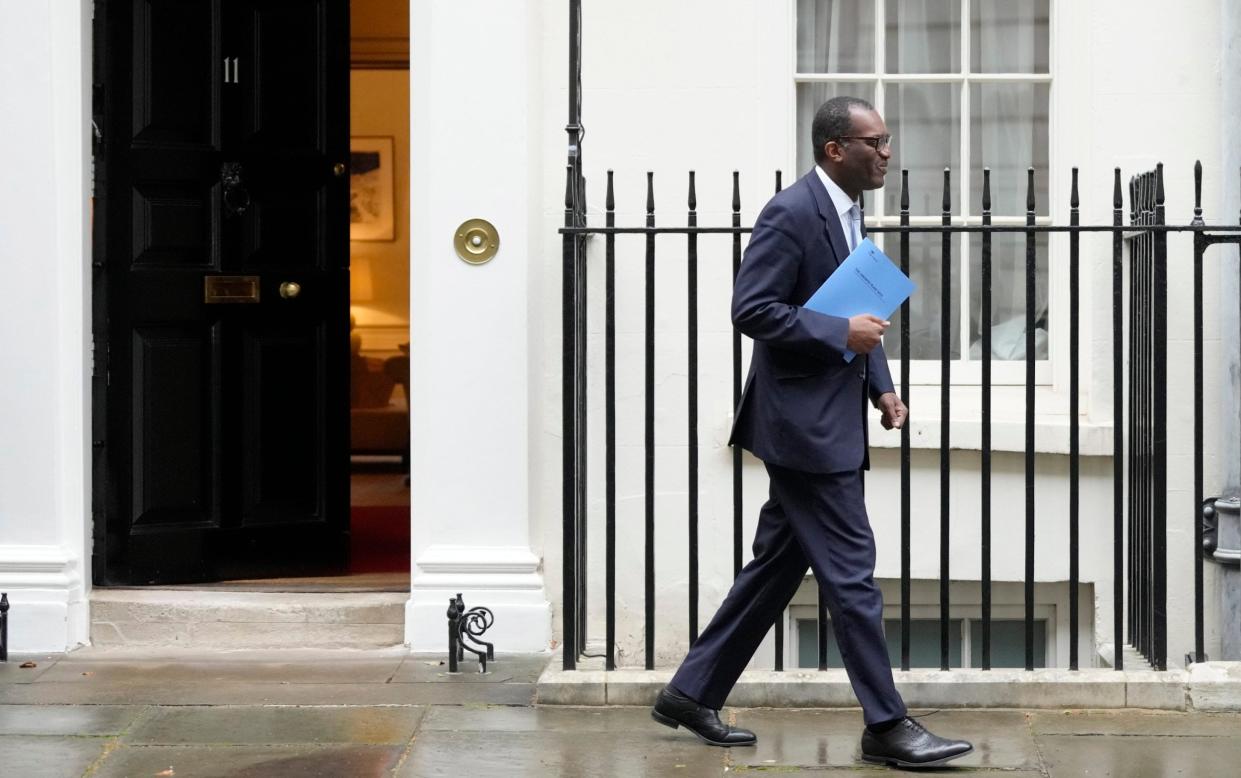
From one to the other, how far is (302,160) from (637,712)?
2958 mm

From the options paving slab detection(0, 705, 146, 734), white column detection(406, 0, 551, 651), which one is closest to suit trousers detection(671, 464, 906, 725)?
white column detection(406, 0, 551, 651)

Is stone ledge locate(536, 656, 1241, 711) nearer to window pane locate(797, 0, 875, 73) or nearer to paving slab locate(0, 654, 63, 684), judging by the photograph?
paving slab locate(0, 654, 63, 684)

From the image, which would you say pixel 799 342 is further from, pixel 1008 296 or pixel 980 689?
pixel 1008 296

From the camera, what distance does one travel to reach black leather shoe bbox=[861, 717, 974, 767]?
497 centimetres

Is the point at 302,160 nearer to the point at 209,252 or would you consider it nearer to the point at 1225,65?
the point at 209,252

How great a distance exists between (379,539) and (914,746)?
13.7 feet

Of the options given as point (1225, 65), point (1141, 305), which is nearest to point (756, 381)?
point (1141, 305)

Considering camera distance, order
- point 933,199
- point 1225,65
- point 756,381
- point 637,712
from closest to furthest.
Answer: point 756,381
point 637,712
point 1225,65
point 933,199

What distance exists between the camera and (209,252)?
719 centimetres

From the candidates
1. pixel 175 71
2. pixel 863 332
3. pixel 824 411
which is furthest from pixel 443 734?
pixel 175 71

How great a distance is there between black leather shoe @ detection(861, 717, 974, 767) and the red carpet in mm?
3172

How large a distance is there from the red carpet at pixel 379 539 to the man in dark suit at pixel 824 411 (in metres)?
2.91

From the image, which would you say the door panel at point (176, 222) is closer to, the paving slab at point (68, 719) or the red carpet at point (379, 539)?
the red carpet at point (379, 539)

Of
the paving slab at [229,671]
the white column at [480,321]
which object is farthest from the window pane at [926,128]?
the paving slab at [229,671]
